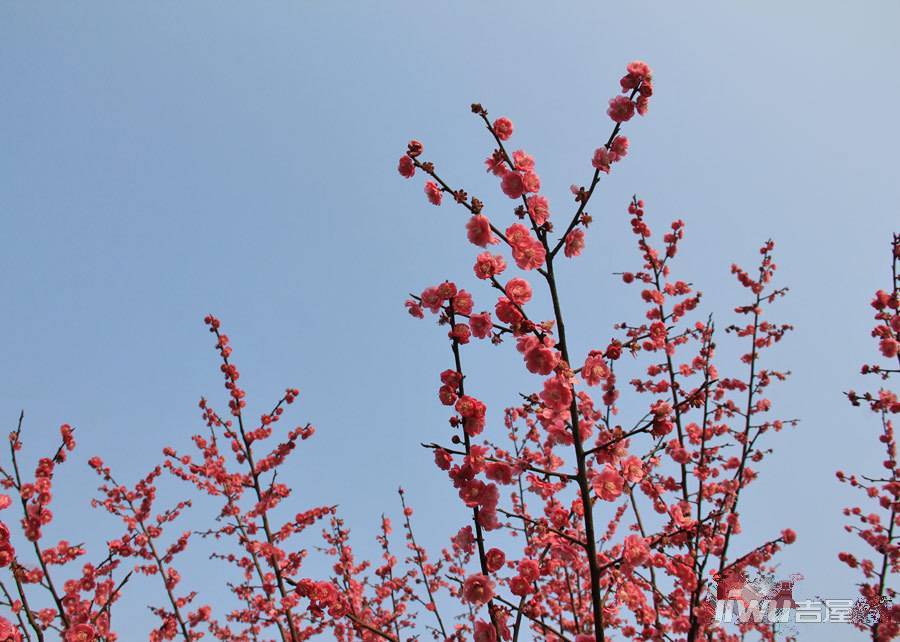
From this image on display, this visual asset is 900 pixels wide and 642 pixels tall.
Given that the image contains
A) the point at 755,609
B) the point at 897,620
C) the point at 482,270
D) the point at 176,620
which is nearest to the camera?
the point at 482,270

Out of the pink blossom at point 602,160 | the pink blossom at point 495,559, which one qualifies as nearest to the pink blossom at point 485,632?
the pink blossom at point 495,559

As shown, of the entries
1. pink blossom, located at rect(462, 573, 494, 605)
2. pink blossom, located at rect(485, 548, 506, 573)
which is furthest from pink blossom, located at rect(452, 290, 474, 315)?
pink blossom, located at rect(462, 573, 494, 605)

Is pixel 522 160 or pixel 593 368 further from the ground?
pixel 522 160

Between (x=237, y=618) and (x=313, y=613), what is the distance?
5.93m

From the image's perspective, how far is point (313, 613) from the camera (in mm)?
3539

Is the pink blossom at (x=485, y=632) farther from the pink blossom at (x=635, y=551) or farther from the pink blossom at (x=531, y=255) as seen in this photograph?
the pink blossom at (x=531, y=255)

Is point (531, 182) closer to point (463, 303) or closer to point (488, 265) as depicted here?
point (488, 265)

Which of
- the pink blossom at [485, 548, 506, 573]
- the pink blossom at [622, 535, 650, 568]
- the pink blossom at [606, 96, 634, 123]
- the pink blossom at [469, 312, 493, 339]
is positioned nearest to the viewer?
the pink blossom at [622, 535, 650, 568]

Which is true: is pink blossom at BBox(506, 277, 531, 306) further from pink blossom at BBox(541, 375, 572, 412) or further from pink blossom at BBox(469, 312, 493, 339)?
pink blossom at BBox(541, 375, 572, 412)

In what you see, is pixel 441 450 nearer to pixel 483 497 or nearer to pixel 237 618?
pixel 483 497

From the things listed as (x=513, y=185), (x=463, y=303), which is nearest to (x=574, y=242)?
(x=513, y=185)

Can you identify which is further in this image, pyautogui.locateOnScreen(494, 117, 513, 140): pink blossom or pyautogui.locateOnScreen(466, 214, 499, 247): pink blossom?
pyautogui.locateOnScreen(494, 117, 513, 140): pink blossom

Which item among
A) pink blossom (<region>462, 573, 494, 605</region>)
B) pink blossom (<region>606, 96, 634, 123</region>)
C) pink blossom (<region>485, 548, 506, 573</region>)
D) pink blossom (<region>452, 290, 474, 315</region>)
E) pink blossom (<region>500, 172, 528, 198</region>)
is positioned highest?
pink blossom (<region>606, 96, 634, 123</region>)

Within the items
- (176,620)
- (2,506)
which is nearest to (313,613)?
(2,506)
